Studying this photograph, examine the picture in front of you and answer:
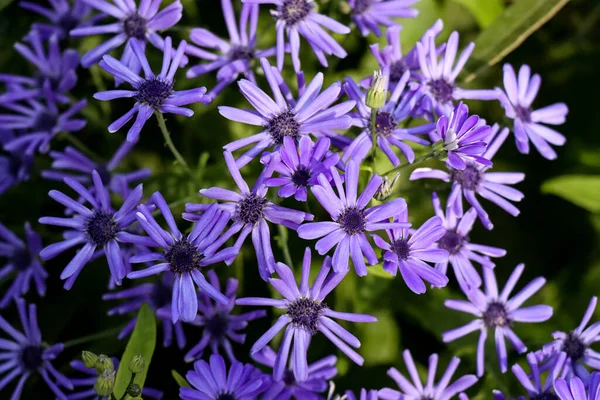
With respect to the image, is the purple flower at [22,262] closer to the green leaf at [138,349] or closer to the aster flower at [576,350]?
the green leaf at [138,349]

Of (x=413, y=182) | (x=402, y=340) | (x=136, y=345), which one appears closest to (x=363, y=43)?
(x=413, y=182)

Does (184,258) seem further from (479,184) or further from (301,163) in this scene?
(479,184)

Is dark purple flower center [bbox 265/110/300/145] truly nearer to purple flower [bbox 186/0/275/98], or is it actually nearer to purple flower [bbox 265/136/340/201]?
purple flower [bbox 265/136/340/201]

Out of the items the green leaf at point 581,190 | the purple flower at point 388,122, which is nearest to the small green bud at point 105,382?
the purple flower at point 388,122

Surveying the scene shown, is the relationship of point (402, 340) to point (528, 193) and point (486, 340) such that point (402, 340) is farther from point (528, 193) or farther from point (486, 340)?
point (528, 193)

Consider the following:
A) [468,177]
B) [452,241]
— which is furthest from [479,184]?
[452,241]

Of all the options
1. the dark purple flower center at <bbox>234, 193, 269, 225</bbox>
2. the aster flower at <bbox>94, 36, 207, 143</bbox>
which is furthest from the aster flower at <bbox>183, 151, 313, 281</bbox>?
the aster flower at <bbox>94, 36, 207, 143</bbox>
